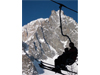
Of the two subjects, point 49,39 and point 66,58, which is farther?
point 49,39

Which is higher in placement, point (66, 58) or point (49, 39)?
point (66, 58)

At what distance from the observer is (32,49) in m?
77.8

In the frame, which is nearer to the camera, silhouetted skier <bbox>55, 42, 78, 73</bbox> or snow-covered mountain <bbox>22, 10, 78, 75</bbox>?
silhouetted skier <bbox>55, 42, 78, 73</bbox>

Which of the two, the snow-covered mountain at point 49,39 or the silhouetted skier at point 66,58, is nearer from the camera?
the silhouetted skier at point 66,58
